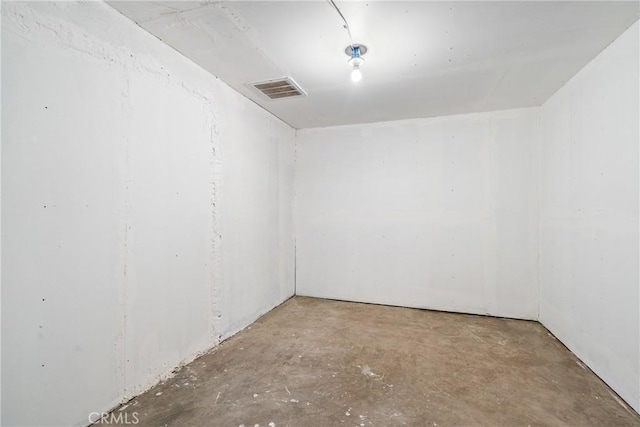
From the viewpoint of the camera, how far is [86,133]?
62.5 inches

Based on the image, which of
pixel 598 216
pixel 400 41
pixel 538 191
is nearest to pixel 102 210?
pixel 400 41

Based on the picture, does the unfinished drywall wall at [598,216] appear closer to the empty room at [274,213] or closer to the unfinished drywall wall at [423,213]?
the empty room at [274,213]

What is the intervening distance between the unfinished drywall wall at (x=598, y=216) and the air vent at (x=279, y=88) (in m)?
2.39

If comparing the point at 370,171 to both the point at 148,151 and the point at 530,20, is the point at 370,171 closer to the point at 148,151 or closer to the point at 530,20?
the point at 530,20

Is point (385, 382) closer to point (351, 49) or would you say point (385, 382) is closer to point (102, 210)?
Result: point (102, 210)

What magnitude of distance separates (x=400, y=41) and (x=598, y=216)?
1.97 metres

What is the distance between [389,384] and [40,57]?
108 inches

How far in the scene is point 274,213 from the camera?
3.63m

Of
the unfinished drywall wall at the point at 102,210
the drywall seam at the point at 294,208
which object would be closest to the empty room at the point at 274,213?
the unfinished drywall wall at the point at 102,210

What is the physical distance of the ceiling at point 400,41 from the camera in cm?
168

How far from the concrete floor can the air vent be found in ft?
7.85

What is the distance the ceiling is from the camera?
5.50 feet

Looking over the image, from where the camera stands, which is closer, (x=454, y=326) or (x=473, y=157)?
(x=454, y=326)

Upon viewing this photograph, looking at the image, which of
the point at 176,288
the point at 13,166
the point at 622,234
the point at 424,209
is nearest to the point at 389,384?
the point at 176,288
